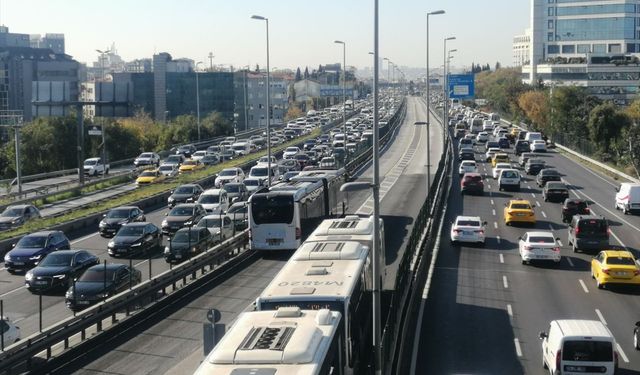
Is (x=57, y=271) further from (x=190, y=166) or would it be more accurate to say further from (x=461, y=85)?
(x=461, y=85)

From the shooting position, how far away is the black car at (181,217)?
127 feet

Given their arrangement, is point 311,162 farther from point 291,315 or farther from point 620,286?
point 291,315

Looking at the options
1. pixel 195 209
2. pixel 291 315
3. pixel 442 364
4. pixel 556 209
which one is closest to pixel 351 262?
pixel 442 364

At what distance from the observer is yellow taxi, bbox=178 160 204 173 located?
227ft

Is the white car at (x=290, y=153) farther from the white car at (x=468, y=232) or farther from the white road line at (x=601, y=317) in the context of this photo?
the white road line at (x=601, y=317)

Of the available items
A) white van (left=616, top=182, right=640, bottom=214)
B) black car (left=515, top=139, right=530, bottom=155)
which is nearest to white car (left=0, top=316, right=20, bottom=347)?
white van (left=616, top=182, right=640, bottom=214)

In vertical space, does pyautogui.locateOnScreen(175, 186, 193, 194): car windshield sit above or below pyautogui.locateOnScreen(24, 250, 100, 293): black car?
above

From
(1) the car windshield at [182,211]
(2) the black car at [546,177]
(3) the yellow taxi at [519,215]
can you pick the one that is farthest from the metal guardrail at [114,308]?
(2) the black car at [546,177]

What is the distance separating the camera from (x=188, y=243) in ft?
102

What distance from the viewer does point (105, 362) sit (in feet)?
62.0

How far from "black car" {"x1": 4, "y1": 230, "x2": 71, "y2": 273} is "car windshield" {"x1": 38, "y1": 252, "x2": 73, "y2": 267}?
348 cm

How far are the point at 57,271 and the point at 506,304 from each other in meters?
13.4

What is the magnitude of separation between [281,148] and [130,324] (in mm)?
69004

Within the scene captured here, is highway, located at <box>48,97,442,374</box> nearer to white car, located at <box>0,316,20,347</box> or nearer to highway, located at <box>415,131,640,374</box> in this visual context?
white car, located at <box>0,316,20,347</box>
